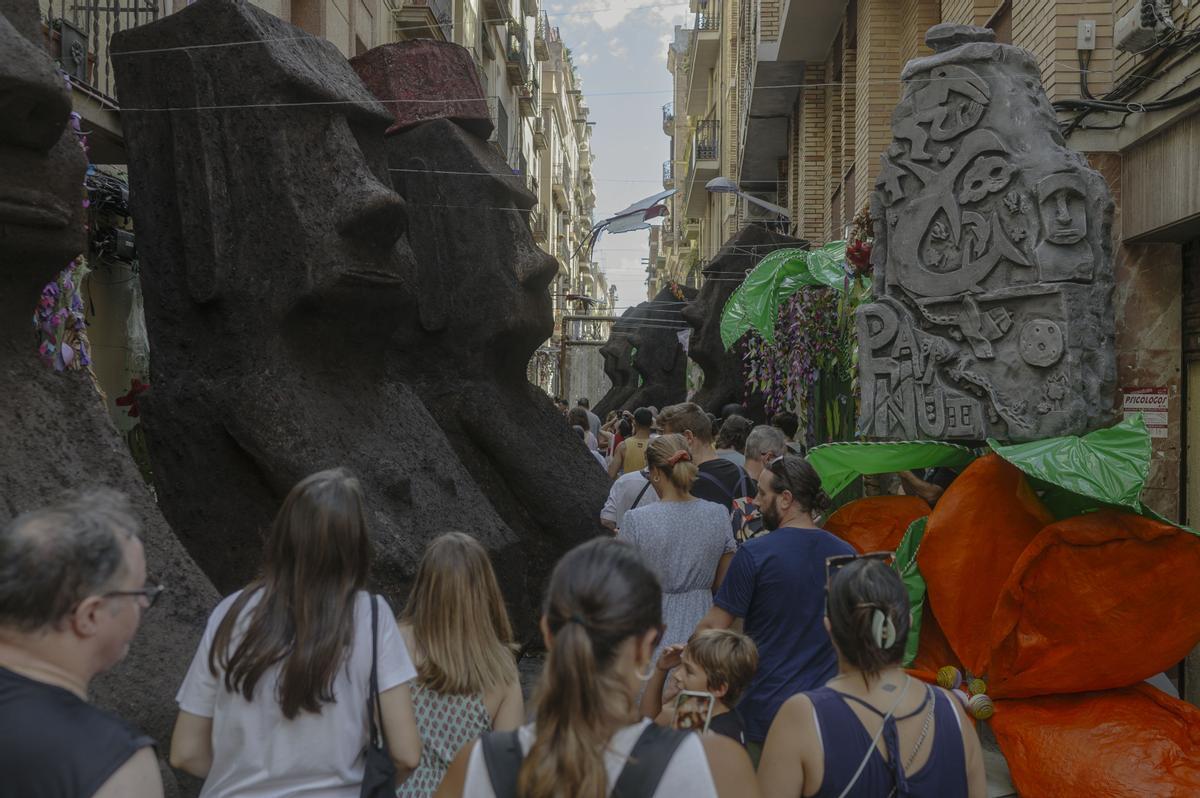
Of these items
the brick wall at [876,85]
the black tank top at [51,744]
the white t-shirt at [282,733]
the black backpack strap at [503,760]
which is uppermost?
the brick wall at [876,85]

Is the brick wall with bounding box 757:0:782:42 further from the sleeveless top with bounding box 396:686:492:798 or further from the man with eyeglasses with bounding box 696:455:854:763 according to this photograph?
the sleeveless top with bounding box 396:686:492:798

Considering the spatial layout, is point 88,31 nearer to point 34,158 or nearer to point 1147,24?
point 34,158

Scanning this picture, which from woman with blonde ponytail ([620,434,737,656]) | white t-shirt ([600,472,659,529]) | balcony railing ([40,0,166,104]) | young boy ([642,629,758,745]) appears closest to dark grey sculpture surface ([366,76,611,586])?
balcony railing ([40,0,166,104])

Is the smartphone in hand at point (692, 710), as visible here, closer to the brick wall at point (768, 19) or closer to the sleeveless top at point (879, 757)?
the sleeveless top at point (879, 757)

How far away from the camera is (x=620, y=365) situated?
26672mm

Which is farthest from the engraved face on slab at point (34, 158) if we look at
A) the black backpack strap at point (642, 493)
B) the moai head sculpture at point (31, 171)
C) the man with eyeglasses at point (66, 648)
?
the black backpack strap at point (642, 493)

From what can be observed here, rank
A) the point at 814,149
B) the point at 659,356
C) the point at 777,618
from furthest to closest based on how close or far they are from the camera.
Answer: the point at 659,356 < the point at 814,149 < the point at 777,618

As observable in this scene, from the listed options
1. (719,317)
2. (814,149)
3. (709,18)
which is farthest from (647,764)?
(709,18)

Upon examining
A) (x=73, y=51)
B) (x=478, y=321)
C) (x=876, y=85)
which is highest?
(x=876, y=85)

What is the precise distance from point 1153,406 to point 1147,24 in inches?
74.2

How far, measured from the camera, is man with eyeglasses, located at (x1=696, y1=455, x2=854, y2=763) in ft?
13.8

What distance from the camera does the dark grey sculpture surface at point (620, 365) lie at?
25.7 metres

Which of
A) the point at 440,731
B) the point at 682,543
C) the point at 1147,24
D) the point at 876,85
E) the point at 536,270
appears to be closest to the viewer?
the point at 440,731

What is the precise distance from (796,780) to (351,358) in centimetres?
509
